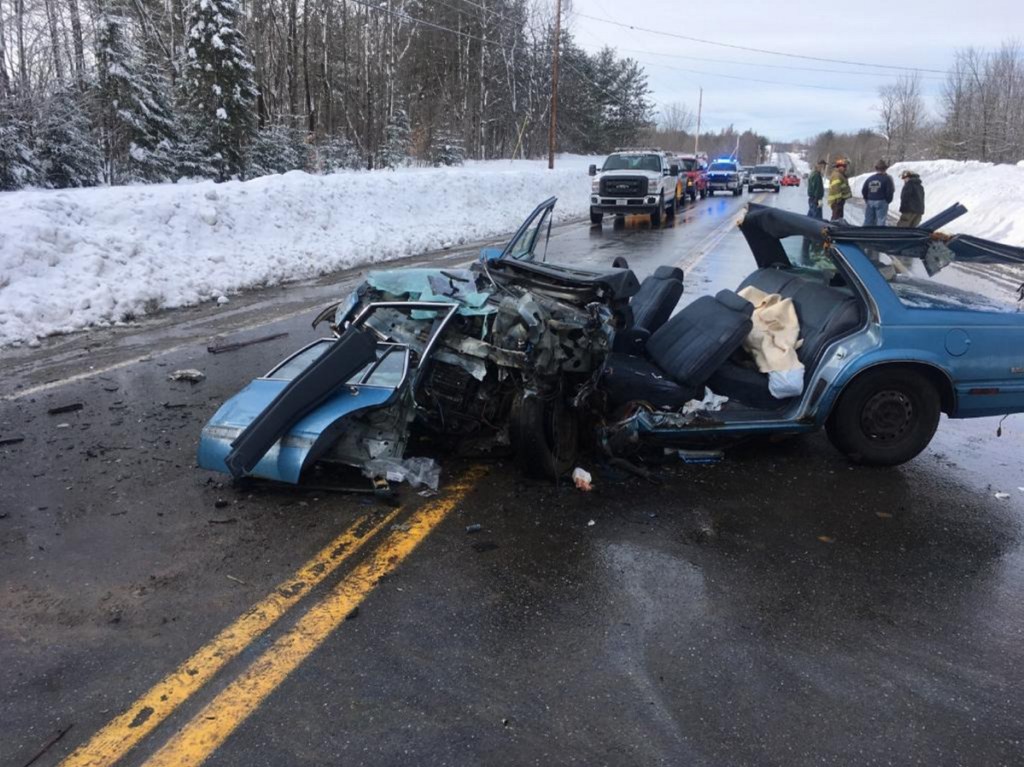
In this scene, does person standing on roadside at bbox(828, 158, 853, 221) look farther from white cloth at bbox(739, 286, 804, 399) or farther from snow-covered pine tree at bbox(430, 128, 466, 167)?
snow-covered pine tree at bbox(430, 128, 466, 167)

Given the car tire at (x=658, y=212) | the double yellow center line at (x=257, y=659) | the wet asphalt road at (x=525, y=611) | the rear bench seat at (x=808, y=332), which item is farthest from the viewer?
the car tire at (x=658, y=212)

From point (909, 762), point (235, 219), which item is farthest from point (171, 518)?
point (235, 219)

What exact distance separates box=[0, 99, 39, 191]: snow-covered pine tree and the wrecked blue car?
15878mm

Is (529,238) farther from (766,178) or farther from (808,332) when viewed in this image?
(766,178)

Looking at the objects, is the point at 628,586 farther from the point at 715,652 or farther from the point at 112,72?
the point at 112,72

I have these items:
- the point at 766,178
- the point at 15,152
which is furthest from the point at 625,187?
the point at 766,178

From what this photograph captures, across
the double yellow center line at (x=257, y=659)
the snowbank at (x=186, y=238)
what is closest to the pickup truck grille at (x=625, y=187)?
the snowbank at (x=186, y=238)

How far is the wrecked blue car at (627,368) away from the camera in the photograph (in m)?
4.30

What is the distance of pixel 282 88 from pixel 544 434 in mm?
38908

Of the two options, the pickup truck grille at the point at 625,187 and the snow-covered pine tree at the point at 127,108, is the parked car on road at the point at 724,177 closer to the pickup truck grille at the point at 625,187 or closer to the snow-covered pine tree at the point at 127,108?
the pickup truck grille at the point at 625,187

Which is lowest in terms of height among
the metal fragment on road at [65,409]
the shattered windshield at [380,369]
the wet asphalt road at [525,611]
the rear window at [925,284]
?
the wet asphalt road at [525,611]

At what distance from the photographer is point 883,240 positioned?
4758 millimetres

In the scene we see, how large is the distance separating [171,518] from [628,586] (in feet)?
8.12

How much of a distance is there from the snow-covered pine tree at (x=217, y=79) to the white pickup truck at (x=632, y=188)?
479 inches
